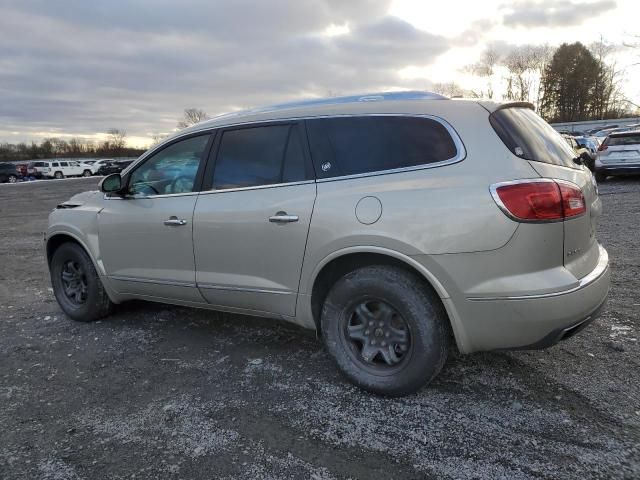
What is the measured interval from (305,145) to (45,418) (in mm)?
2413

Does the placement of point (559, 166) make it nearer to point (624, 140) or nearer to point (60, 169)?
point (624, 140)

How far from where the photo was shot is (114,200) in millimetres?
4395

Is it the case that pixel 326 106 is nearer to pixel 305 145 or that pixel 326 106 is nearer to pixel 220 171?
pixel 305 145

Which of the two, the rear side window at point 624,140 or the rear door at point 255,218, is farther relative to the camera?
the rear side window at point 624,140

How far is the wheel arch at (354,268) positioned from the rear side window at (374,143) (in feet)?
1.70

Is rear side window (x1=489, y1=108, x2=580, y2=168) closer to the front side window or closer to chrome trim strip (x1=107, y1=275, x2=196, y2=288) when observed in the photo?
the front side window

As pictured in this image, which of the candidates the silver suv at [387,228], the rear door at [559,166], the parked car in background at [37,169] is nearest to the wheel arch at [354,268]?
the silver suv at [387,228]

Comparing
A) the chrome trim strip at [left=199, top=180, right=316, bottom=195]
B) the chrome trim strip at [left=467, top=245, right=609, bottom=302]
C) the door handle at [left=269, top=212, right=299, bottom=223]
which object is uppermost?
the chrome trim strip at [left=199, top=180, right=316, bottom=195]

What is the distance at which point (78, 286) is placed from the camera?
489 cm

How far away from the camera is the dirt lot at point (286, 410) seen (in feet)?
8.29

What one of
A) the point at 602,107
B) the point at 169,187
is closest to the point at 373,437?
the point at 169,187

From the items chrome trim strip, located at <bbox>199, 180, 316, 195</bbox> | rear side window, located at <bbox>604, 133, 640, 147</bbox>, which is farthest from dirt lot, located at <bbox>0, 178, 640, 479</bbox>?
rear side window, located at <bbox>604, 133, 640, 147</bbox>

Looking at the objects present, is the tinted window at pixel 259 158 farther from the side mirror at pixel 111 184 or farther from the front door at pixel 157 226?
the side mirror at pixel 111 184

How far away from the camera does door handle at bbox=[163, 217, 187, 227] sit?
150 inches
